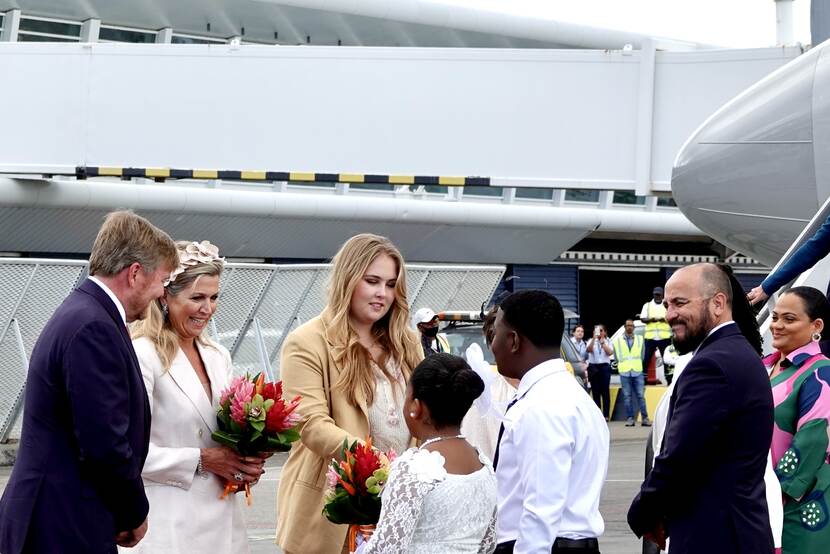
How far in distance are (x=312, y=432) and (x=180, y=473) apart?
482 millimetres

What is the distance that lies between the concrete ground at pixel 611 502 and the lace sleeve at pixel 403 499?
542 centimetres

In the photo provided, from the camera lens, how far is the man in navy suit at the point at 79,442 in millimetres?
3930

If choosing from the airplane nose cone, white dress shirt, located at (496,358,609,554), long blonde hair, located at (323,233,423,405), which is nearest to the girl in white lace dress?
white dress shirt, located at (496,358,609,554)

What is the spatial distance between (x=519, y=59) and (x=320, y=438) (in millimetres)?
7117

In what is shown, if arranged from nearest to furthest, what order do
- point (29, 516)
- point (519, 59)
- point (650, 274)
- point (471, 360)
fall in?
point (29, 516), point (471, 360), point (519, 59), point (650, 274)

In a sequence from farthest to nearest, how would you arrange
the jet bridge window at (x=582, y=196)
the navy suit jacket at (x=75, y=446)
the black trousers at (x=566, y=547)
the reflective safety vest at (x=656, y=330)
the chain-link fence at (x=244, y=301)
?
the jet bridge window at (x=582, y=196) < the reflective safety vest at (x=656, y=330) < the chain-link fence at (x=244, y=301) < the black trousers at (x=566, y=547) < the navy suit jacket at (x=75, y=446)

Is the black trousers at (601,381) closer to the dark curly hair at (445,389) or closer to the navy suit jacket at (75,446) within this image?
the dark curly hair at (445,389)

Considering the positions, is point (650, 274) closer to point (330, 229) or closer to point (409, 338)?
point (330, 229)

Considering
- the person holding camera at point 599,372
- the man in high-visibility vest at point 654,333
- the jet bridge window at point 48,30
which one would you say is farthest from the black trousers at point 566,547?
the jet bridge window at point 48,30

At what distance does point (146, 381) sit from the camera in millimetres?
4656

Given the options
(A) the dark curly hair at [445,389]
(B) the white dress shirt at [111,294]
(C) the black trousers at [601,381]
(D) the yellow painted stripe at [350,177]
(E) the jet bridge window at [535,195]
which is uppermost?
(B) the white dress shirt at [111,294]

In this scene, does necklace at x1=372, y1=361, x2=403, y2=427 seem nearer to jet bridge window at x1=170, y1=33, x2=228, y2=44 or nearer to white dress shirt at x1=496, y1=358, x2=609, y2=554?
white dress shirt at x1=496, y1=358, x2=609, y2=554

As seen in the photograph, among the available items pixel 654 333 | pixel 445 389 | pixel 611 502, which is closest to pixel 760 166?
pixel 611 502

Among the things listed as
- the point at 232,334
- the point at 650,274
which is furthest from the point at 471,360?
the point at 650,274
